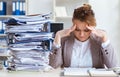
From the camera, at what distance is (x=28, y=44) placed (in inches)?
58.8

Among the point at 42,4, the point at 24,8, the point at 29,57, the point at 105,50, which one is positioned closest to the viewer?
the point at 29,57

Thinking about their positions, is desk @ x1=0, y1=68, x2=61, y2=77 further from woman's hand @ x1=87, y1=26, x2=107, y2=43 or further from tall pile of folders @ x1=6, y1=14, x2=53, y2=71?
woman's hand @ x1=87, y1=26, x2=107, y2=43

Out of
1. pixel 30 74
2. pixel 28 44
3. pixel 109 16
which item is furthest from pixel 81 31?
pixel 109 16

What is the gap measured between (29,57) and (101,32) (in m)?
0.74

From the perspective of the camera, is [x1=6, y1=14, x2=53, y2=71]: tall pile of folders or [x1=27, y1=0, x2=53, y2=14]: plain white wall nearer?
[x1=6, y1=14, x2=53, y2=71]: tall pile of folders

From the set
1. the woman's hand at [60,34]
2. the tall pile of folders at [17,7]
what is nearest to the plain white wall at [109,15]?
the tall pile of folders at [17,7]

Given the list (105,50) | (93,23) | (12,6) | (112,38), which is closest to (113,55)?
(105,50)

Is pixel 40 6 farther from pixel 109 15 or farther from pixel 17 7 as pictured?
pixel 109 15

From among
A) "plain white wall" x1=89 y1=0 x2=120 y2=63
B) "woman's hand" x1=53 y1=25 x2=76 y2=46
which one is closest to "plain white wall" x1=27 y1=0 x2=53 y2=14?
"plain white wall" x1=89 y1=0 x2=120 y2=63

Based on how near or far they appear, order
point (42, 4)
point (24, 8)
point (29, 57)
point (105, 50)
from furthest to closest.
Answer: point (42, 4) → point (24, 8) → point (105, 50) → point (29, 57)

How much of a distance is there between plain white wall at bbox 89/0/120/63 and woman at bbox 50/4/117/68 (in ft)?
7.45

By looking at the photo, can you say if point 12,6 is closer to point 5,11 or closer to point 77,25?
point 5,11

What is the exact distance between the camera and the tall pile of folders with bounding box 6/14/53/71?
1.49 metres

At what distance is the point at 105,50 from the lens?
197 cm
